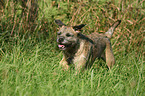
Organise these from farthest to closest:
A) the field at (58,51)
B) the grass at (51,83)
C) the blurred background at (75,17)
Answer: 1. the blurred background at (75,17)
2. the field at (58,51)
3. the grass at (51,83)

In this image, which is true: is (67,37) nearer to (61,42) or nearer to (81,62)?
(61,42)

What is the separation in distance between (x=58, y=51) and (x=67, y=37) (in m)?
1.28

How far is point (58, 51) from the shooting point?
20.2 feet

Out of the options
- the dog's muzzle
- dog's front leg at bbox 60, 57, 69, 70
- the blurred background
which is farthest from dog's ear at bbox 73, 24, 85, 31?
the blurred background

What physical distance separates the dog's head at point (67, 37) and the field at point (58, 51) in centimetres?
44

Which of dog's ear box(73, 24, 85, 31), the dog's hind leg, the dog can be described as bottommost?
the dog's hind leg

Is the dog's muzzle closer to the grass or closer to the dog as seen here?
the dog

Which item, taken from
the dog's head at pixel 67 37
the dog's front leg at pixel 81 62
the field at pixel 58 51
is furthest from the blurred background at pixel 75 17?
the dog's front leg at pixel 81 62

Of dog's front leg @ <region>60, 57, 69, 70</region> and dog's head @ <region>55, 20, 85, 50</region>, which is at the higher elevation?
dog's head @ <region>55, 20, 85, 50</region>

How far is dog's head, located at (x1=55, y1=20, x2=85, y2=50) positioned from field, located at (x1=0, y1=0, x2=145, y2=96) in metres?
0.44

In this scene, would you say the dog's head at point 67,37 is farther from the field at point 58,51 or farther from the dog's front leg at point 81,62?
the field at point 58,51

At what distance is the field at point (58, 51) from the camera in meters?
3.78

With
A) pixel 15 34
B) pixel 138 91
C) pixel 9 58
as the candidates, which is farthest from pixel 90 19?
pixel 138 91

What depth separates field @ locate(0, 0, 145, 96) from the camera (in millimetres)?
3781
